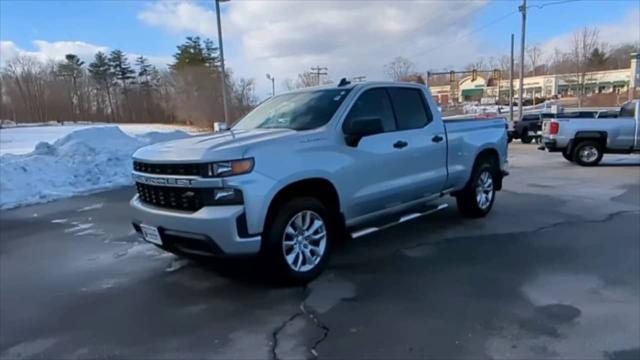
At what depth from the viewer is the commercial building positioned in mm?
72000

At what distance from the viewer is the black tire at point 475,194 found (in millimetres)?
6617

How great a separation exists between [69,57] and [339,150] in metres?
96.1

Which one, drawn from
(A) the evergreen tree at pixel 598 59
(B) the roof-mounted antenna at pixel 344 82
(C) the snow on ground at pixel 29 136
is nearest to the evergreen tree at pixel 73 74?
(C) the snow on ground at pixel 29 136

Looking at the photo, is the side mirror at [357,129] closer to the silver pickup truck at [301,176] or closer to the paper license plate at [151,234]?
the silver pickup truck at [301,176]

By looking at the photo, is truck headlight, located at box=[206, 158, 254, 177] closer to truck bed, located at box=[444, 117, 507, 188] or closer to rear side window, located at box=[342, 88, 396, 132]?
rear side window, located at box=[342, 88, 396, 132]

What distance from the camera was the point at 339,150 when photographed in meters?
4.60

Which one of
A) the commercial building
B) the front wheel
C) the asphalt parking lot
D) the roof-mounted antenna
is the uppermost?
the commercial building

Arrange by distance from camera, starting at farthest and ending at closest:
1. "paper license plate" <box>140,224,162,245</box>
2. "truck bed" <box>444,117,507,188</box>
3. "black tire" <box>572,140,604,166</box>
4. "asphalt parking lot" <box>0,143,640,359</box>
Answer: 1. "black tire" <box>572,140,604,166</box>
2. "truck bed" <box>444,117,507,188</box>
3. "paper license plate" <box>140,224,162,245</box>
4. "asphalt parking lot" <box>0,143,640,359</box>

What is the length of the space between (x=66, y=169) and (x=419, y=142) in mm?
10236

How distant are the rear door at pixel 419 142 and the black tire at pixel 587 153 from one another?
30.0 feet

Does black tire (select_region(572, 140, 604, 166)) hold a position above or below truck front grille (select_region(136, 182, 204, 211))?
below

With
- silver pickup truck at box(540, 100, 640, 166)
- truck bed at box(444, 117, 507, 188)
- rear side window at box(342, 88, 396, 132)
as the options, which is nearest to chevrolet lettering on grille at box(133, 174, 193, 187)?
rear side window at box(342, 88, 396, 132)

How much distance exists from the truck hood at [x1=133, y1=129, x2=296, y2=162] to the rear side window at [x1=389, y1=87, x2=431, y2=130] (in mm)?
1566

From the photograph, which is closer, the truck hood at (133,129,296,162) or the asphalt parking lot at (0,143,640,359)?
the asphalt parking lot at (0,143,640,359)
